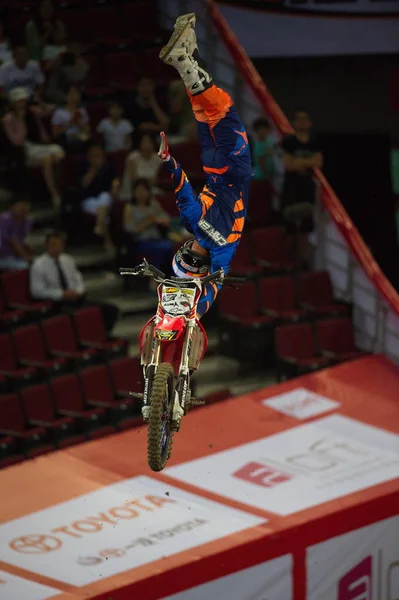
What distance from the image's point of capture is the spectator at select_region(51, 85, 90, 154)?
50.3 feet

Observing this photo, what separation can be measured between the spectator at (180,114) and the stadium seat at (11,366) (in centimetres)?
362

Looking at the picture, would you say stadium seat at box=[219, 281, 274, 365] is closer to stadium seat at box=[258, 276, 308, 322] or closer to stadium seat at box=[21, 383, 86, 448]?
stadium seat at box=[258, 276, 308, 322]

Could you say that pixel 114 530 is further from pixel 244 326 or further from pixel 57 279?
pixel 244 326

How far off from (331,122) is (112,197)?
4489 mm

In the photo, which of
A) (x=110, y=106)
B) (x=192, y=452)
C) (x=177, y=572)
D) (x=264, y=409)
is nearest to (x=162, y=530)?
(x=177, y=572)

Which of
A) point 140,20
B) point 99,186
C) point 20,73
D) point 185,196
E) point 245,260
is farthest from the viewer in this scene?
point 140,20

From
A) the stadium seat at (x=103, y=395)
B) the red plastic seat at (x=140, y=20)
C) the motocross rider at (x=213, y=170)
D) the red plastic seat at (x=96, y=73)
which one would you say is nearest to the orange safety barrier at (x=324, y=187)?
the red plastic seat at (x=140, y=20)

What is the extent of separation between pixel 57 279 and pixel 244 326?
2.00m

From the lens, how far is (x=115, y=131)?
51.4 ft

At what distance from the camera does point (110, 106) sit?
51.1 ft

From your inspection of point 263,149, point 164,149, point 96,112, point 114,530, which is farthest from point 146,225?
point 164,149

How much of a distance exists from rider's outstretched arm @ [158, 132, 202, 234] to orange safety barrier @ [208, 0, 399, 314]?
730 cm

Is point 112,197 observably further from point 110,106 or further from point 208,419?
point 208,419

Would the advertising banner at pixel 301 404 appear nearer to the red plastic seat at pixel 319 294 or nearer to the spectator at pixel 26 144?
the red plastic seat at pixel 319 294
